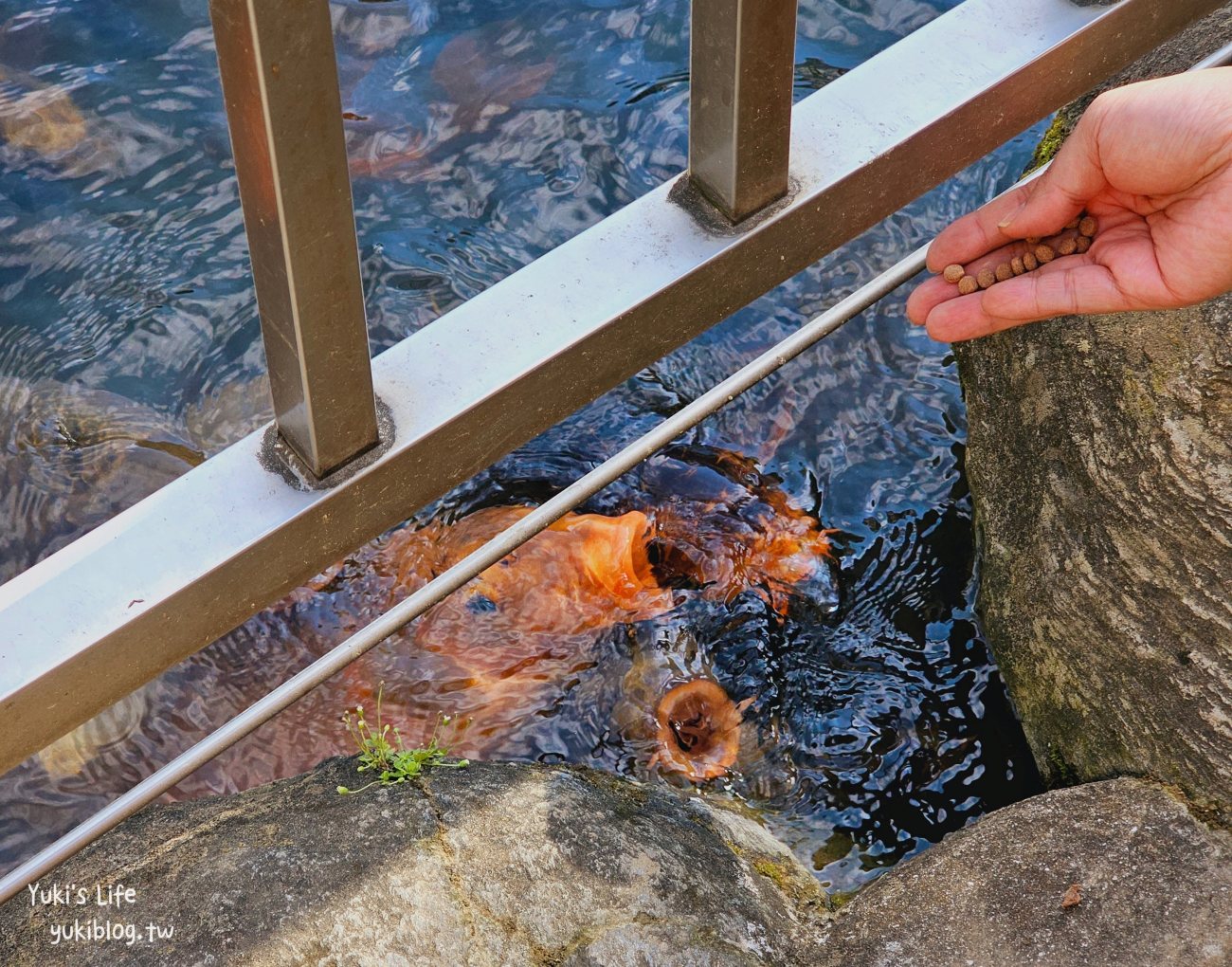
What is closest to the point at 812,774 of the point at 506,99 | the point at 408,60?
the point at 506,99

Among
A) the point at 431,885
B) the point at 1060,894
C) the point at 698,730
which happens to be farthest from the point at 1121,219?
the point at 431,885

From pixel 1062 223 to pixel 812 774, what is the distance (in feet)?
4.83

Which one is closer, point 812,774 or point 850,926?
point 850,926

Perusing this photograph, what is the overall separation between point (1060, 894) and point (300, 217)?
185 centimetres

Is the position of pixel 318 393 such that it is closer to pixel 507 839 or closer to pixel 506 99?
pixel 507 839

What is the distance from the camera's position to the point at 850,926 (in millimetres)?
2217

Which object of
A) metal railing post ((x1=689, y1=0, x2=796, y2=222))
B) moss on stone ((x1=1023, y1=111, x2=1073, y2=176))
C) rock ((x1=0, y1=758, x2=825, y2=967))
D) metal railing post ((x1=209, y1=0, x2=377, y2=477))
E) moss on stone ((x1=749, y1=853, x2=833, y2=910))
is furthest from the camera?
moss on stone ((x1=1023, y1=111, x2=1073, y2=176))

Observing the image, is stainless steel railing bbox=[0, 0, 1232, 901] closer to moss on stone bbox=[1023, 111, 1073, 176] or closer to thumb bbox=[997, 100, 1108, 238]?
thumb bbox=[997, 100, 1108, 238]

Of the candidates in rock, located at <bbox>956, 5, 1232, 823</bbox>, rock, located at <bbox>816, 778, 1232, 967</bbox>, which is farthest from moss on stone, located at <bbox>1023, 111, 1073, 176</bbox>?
rock, located at <bbox>816, 778, 1232, 967</bbox>

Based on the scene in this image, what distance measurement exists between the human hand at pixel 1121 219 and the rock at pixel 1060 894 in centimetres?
101

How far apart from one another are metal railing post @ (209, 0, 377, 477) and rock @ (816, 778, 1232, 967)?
1526 millimetres

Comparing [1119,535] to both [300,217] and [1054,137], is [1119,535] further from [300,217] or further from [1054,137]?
[300,217]

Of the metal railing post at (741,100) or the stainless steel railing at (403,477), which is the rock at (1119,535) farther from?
the metal railing post at (741,100)

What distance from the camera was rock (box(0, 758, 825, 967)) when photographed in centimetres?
198
